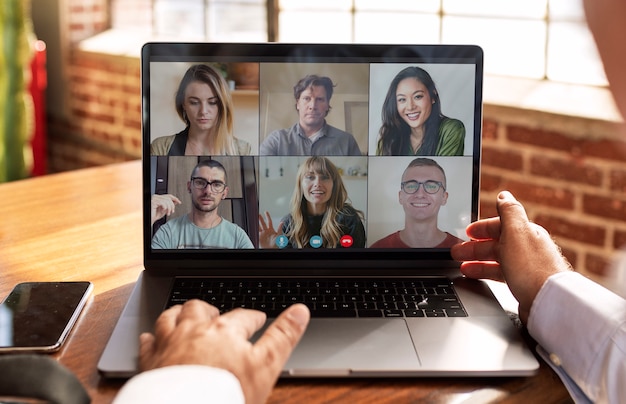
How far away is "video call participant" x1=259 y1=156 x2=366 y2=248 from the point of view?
46.3 inches

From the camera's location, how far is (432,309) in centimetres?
104

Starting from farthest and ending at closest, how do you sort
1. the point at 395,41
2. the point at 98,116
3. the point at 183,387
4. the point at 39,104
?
the point at 98,116, the point at 39,104, the point at 395,41, the point at 183,387

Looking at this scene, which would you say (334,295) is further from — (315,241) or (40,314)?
(40,314)

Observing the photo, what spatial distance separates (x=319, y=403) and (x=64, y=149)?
12.1 ft

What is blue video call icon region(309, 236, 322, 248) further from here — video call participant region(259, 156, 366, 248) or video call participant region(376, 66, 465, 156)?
video call participant region(376, 66, 465, 156)

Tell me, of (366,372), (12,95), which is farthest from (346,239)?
(12,95)

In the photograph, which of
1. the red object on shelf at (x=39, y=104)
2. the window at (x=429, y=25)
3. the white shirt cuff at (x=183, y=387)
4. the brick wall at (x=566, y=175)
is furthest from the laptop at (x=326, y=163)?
the red object on shelf at (x=39, y=104)

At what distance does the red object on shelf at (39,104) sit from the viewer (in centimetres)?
383

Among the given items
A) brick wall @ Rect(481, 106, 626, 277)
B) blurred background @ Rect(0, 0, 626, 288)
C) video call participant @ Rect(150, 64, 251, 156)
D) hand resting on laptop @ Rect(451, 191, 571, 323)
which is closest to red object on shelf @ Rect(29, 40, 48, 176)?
blurred background @ Rect(0, 0, 626, 288)

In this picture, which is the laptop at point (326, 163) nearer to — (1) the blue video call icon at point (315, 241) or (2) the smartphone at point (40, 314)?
(1) the blue video call icon at point (315, 241)

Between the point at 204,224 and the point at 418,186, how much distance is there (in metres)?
0.31

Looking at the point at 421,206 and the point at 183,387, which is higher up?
the point at 421,206

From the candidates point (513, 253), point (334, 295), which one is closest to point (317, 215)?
point (334, 295)

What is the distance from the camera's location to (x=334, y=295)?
1.08 meters
